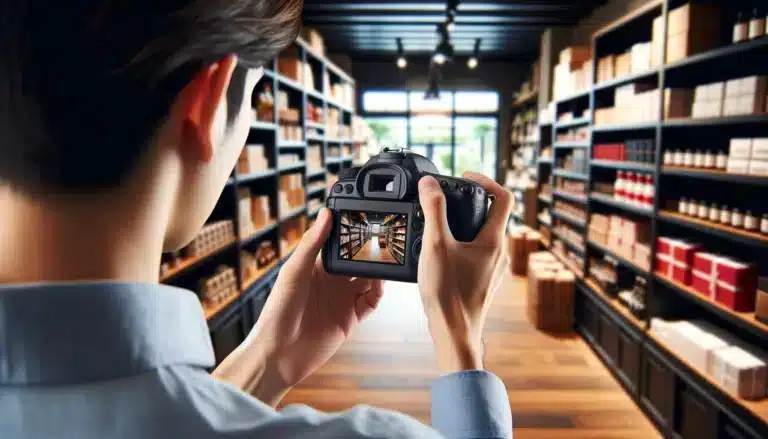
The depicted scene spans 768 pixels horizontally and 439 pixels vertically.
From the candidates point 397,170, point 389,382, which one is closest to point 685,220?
point 389,382

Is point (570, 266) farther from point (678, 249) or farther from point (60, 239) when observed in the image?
point (60, 239)

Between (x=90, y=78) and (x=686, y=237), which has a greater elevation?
(x=90, y=78)

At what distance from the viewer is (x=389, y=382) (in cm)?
393

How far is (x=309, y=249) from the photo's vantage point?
2.82 feet

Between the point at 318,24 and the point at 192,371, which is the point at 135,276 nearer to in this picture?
the point at 192,371

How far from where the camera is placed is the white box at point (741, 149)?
254cm

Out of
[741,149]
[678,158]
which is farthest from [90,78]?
[678,158]

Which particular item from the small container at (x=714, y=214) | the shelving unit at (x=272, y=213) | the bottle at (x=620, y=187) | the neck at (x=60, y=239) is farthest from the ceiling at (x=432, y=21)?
the neck at (x=60, y=239)

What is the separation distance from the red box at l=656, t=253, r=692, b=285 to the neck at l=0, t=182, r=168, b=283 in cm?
328

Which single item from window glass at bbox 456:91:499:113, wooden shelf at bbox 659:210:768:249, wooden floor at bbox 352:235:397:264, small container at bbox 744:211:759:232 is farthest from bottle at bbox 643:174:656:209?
window glass at bbox 456:91:499:113

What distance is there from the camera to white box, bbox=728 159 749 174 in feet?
8.43

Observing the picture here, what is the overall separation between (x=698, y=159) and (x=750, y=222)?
22.2 inches

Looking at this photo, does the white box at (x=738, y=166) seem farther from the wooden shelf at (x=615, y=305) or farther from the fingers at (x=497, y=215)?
the fingers at (x=497, y=215)

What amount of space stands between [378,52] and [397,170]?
9977mm
